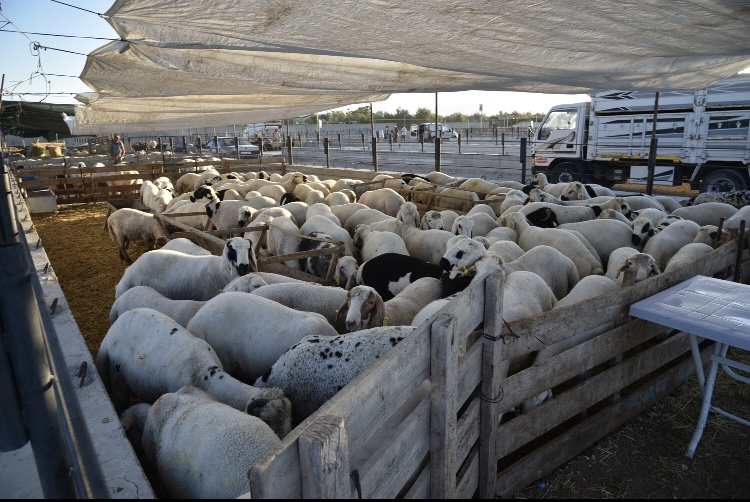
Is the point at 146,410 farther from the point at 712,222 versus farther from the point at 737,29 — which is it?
the point at 712,222

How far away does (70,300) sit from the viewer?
294 inches

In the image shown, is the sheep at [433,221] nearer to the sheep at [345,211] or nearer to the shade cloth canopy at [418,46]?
the sheep at [345,211]

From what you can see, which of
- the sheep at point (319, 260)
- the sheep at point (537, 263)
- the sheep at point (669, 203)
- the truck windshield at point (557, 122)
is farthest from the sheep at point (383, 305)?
the truck windshield at point (557, 122)

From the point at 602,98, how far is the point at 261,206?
41.6 ft

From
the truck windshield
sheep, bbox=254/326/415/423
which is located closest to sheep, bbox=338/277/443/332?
sheep, bbox=254/326/415/423

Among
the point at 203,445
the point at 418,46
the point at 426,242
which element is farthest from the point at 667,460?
the point at 418,46

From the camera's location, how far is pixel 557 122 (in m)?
18.5

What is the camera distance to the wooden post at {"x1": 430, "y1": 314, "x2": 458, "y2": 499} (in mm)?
2279

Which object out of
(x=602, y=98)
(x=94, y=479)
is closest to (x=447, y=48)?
(x=94, y=479)

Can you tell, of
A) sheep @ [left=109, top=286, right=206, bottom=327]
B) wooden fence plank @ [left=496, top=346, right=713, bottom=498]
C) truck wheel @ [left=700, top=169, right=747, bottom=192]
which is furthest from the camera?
truck wheel @ [left=700, top=169, right=747, bottom=192]

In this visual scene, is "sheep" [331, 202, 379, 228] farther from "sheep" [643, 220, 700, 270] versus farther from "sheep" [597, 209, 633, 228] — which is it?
"sheep" [643, 220, 700, 270]

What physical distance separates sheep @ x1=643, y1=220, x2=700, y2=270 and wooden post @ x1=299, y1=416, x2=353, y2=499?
6.75m

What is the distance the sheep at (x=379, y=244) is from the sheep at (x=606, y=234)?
2.90 m

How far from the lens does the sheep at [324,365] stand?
3.54 metres
